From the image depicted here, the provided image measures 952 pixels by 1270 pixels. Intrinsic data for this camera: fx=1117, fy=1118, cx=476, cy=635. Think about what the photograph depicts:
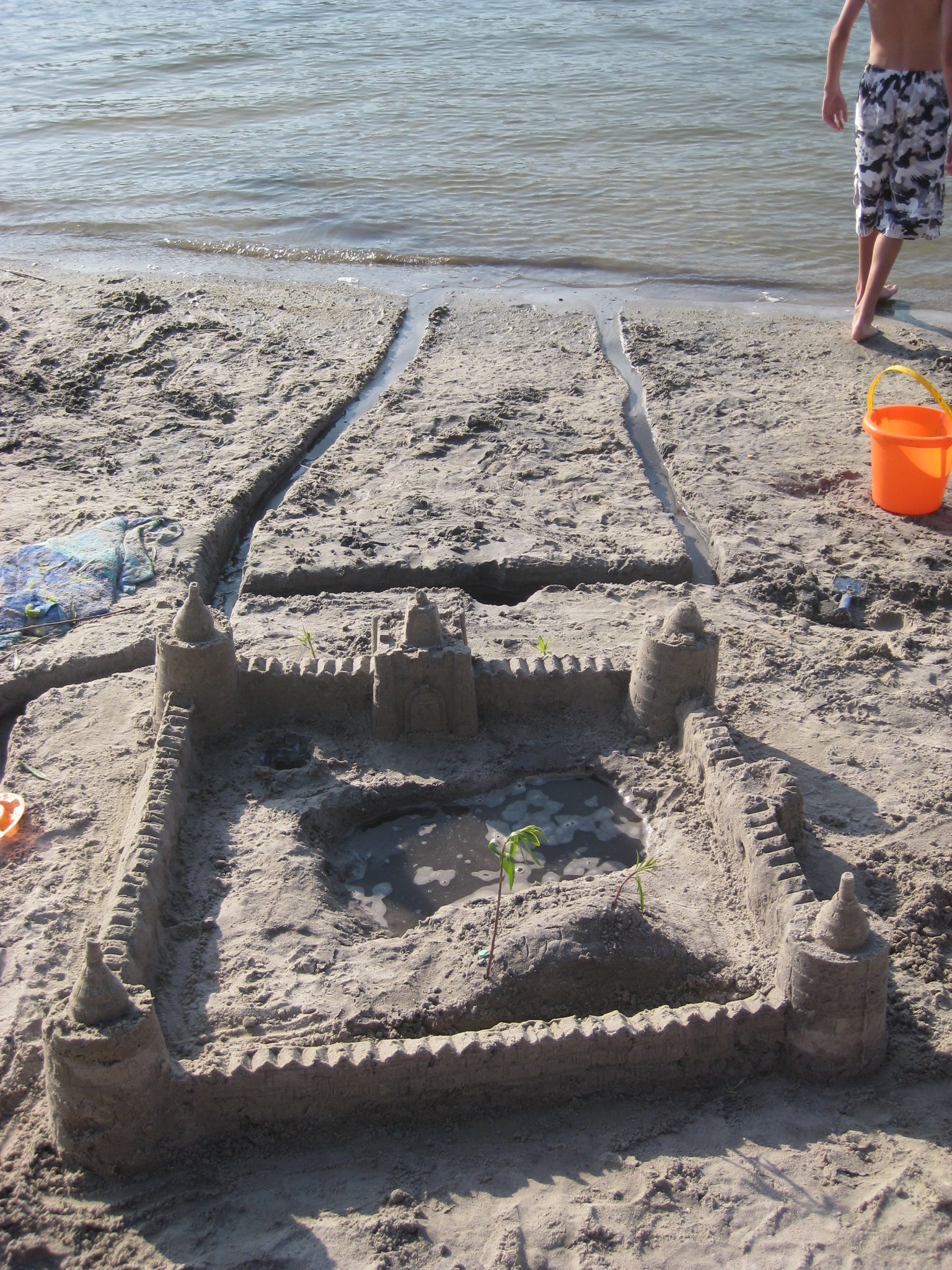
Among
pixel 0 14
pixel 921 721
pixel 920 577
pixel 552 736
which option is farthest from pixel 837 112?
pixel 0 14

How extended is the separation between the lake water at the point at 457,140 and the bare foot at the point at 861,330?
4.39 feet

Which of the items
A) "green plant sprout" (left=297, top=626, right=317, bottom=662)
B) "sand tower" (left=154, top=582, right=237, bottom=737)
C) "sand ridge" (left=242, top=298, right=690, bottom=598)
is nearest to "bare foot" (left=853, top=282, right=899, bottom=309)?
"sand ridge" (left=242, top=298, right=690, bottom=598)

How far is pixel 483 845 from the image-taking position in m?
4.57

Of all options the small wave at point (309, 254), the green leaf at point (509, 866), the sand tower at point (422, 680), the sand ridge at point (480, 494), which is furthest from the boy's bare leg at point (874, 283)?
the green leaf at point (509, 866)

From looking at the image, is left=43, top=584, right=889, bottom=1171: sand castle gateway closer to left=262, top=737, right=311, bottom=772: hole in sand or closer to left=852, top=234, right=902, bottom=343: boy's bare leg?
left=262, top=737, right=311, bottom=772: hole in sand

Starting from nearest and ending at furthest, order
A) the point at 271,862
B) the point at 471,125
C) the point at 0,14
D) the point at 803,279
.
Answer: the point at 271,862 < the point at 803,279 < the point at 471,125 < the point at 0,14

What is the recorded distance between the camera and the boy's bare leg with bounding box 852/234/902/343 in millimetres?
7883

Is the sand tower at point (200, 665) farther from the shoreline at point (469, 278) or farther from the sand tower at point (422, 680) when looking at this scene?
the shoreline at point (469, 278)

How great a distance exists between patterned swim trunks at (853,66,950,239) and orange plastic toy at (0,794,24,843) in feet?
21.5

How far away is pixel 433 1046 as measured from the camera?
11.3 ft

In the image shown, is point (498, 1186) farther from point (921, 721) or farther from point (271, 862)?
point (921, 721)

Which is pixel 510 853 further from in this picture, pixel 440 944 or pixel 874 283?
pixel 874 283

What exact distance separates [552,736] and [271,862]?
1.39 metres

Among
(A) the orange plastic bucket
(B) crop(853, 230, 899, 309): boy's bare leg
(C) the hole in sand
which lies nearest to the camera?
(C) the hole in sand
